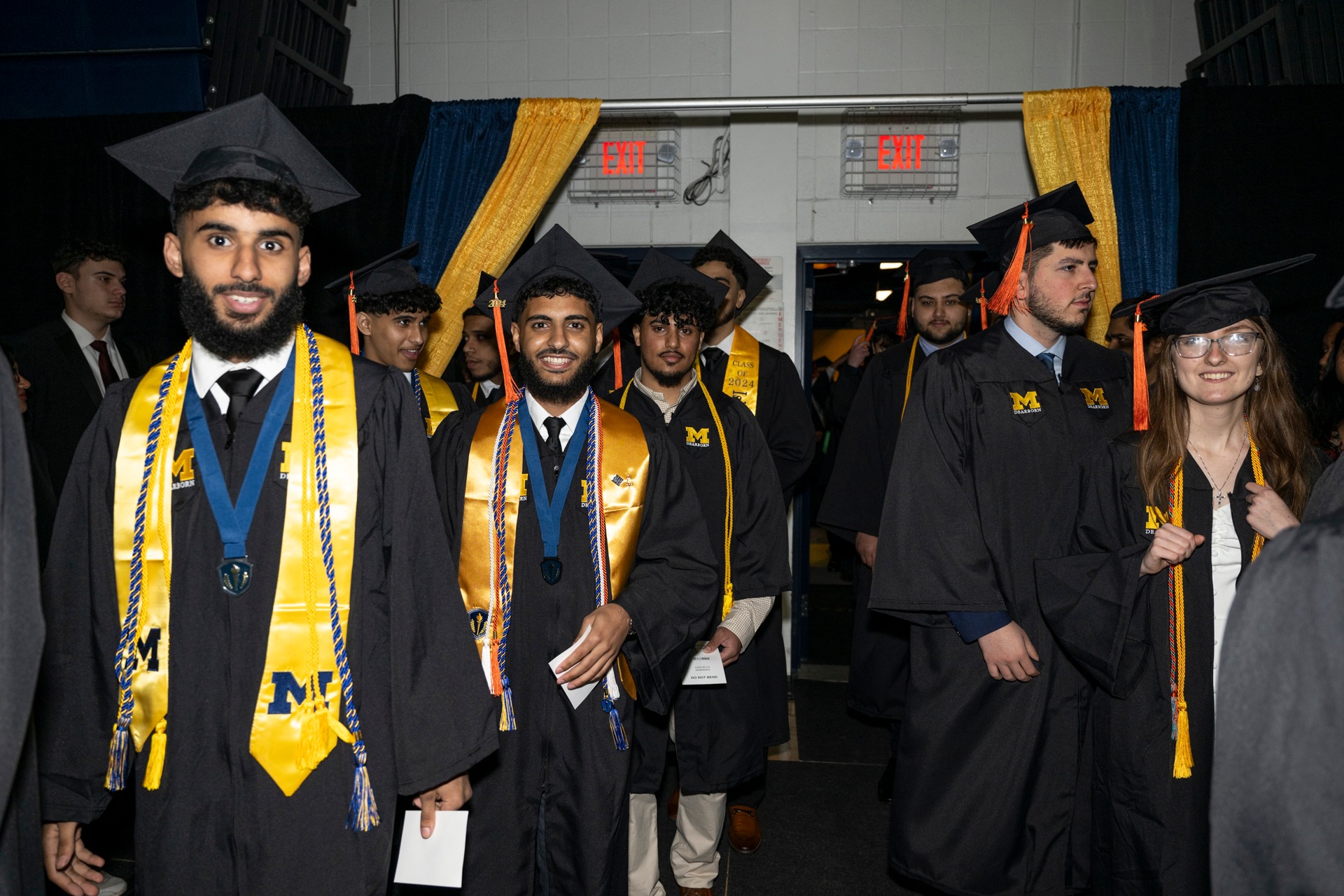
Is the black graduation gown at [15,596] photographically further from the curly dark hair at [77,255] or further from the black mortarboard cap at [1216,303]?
the curly dark hair at [77,255]

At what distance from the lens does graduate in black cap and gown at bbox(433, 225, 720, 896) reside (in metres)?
2.16

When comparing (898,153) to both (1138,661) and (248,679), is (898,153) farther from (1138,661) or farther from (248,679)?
(248,679)

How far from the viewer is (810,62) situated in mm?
5332

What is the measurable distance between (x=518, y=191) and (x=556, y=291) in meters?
2.42

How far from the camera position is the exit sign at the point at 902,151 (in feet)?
17.3

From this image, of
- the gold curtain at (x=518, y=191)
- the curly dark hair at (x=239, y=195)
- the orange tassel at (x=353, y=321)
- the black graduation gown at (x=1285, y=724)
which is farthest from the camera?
the gold curtain at (x=518, y=191)

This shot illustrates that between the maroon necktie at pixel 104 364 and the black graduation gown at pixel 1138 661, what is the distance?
4.24 m

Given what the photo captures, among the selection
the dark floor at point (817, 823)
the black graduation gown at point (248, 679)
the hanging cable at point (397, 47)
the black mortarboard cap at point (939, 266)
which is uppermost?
the hanging cable at point (397, 47)

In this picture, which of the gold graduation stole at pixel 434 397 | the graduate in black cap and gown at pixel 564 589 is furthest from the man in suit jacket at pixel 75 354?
the graduate in black cap and gown at pixel 564 589

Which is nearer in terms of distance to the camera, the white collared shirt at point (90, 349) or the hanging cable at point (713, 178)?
the white collared shirt at point (90, 349)

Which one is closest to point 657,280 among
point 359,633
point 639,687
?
point 639,687

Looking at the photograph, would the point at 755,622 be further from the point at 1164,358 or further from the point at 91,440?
the point at 91,440

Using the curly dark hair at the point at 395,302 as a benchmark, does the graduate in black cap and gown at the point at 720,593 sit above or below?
below

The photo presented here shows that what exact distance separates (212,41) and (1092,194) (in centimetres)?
456
